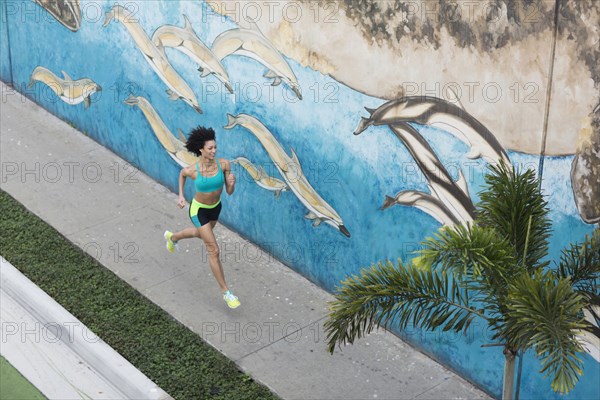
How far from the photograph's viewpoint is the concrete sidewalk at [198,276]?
9.13 meters

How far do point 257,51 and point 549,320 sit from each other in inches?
198

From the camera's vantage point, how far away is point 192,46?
11.1 metres

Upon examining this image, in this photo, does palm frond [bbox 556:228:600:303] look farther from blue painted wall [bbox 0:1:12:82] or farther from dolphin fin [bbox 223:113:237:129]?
blue painted wall [bbox 0:1:12:82]

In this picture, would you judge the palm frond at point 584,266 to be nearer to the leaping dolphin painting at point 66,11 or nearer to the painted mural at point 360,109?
the painted mural at point 360,109

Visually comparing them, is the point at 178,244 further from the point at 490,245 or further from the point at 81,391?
the point at 490,245

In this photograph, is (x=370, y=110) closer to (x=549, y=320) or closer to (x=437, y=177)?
(x=437, y=177)

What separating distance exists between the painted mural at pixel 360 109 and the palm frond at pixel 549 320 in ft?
4.74

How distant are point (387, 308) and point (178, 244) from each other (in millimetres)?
4788

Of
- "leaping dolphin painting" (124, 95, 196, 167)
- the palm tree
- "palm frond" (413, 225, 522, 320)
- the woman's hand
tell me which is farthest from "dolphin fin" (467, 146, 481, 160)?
"leaping dolphin painting" (124, 95, 196, 167)

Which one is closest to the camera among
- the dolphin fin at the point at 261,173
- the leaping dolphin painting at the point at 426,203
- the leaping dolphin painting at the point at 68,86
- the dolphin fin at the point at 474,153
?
the dolphin fin at the point at 474,153

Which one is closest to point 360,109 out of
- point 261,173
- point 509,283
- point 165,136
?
point 261,173

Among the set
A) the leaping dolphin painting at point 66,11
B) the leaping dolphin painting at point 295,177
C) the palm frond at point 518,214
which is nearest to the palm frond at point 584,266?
the palm frond at point 518,214

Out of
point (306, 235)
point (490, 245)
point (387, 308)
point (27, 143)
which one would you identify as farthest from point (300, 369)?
point (27, 143)

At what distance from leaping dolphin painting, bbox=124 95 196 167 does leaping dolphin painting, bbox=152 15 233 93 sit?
2.94 feet
